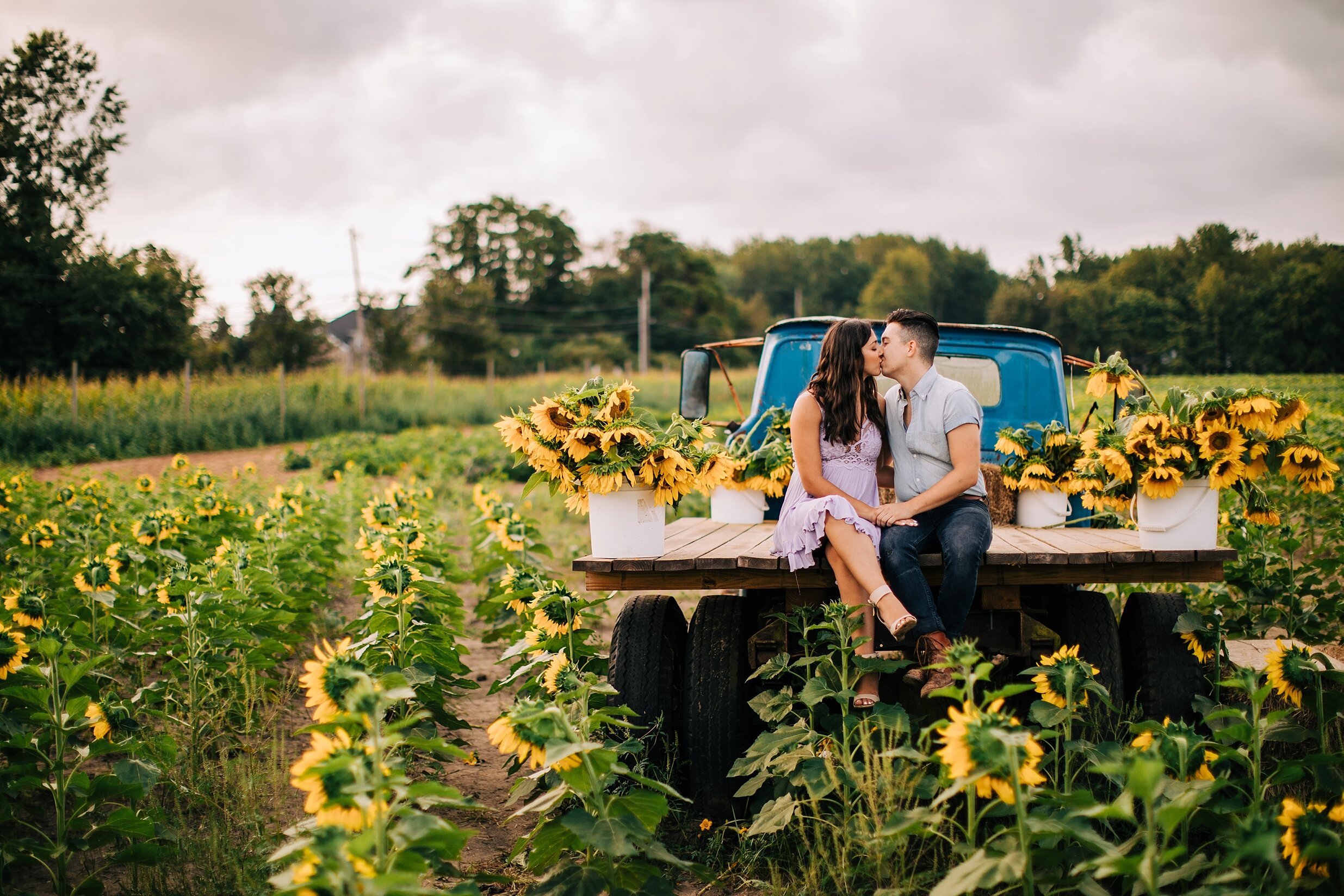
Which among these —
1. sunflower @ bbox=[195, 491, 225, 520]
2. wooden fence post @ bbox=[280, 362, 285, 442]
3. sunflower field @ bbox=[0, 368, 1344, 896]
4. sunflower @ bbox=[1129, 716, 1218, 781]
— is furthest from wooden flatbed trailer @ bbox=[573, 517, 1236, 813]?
wooden fence post @ bbox=[280, 362, 285, 442]

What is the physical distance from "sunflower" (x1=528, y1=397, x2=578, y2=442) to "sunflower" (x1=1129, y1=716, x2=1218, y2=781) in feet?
6.57

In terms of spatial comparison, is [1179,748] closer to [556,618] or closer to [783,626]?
[783,626]

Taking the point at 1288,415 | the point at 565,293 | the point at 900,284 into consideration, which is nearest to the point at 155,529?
the point at 1288,415

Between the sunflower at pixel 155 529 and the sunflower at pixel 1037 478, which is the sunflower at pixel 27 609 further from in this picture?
the sunflower at pixel 1037 478

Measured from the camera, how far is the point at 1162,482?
121 inches

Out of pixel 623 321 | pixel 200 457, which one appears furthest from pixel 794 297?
pixel 200 457

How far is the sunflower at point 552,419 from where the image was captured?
10.4 ft

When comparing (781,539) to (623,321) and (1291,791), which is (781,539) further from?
(623,321)

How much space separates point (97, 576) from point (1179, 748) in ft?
13.6

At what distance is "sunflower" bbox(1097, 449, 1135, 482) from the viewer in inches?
124

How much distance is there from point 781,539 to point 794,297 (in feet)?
215

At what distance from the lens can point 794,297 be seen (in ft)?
220

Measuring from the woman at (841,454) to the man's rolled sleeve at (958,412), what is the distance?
10.7 inches

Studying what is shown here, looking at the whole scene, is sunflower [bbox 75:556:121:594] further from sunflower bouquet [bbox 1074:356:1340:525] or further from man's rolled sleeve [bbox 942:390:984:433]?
sunflower bouquet [bbox 1074:356:1340:525]
